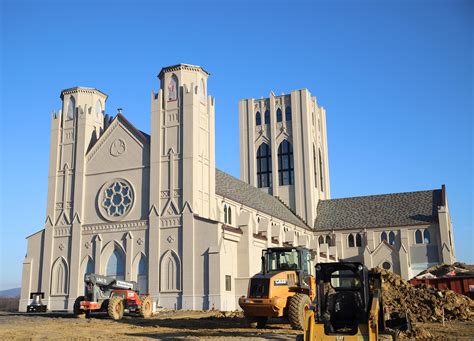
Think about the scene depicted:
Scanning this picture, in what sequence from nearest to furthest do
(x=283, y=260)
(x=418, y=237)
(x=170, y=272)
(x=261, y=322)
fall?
(x=261, y=322) → (x=283, y=260) → (x=170, y=272) → (x=418, y=237)

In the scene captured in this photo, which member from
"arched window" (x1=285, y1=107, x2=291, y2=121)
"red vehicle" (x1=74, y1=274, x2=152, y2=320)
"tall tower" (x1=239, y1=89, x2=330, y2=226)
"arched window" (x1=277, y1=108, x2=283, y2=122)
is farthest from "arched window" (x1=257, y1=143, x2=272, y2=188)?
"red vehicle" (x1=74, y1=274, x2=152, y2=320)

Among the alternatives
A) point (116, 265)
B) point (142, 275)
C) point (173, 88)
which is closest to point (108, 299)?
point (142, 275)

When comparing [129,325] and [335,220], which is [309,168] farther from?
[129,325]

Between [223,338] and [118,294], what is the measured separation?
→ 14.1m

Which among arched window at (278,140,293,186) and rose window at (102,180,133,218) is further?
arched window at (278,140,293,186)

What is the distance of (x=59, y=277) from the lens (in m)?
44.5

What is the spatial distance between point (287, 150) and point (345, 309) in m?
59.4

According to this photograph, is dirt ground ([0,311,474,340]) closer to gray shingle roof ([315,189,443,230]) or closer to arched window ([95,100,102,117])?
arched window ([95,100,102,117])

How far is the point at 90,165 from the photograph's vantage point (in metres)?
46.3

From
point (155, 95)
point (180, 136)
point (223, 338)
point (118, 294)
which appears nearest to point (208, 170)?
point (180, 136)

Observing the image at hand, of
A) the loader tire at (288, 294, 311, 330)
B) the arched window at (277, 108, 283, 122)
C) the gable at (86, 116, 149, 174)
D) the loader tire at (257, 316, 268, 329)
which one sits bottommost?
the loader tire at (257, 316, 268, 329)

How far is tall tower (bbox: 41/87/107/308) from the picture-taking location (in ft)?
147

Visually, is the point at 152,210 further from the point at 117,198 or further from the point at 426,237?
the point at 426,237

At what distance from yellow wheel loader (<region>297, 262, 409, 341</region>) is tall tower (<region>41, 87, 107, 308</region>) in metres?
34.3
